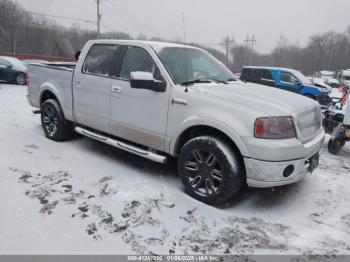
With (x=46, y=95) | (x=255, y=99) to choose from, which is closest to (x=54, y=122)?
(x=46, y=95)

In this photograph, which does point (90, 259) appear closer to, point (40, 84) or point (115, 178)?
point (115, 178)

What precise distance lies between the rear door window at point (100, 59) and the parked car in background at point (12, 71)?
11499 millimetres

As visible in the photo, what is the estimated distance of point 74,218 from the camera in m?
3.17

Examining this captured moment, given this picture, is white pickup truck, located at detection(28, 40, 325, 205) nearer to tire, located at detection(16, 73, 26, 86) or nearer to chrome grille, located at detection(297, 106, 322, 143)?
chrome grille, located at detection(297, 106, 322, 143)

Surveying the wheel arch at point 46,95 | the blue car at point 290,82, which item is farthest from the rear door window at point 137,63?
the blue car at point 290,82

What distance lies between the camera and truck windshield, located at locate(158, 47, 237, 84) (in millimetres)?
4020

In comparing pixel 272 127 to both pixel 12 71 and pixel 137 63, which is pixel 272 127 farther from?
pixel 12 71

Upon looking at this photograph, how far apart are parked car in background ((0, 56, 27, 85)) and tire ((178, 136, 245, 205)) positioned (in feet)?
44.6

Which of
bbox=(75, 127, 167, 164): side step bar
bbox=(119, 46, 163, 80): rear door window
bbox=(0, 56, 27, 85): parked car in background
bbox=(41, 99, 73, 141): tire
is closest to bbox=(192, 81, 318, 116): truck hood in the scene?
bbox=(119, 46, 163, 80): rear door window

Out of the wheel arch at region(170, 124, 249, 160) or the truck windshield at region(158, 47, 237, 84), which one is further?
the truck windshield at region(158, 47, 237, 84)

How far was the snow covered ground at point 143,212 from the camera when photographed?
9.30 feet

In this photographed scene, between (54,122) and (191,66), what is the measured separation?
2933 millimetres

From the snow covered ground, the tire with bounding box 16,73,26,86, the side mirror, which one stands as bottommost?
the snow covered ground

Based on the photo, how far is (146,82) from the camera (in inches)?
148
